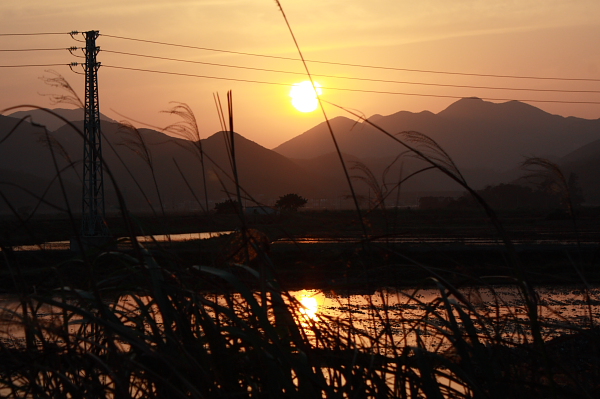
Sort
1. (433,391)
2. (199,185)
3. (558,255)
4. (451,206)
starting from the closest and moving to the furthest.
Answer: (433,391)
(558,255)
(451,206)
(199,185)

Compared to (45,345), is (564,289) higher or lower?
higher

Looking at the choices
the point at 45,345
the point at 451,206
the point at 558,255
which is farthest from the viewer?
the point at 451,206

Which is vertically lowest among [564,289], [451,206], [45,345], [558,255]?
[45,345]

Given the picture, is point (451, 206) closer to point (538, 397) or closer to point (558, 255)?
point (558, 255)

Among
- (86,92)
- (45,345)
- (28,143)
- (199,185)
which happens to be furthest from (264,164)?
(45,345)

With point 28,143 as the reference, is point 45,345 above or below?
below

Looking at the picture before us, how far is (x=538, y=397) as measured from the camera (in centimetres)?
148

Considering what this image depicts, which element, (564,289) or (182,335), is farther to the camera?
(564,289)

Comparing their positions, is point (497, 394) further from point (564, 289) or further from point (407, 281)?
point (564, 289)

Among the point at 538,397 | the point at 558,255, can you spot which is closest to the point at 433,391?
the point at 538,397

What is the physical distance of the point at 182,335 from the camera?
145 cm

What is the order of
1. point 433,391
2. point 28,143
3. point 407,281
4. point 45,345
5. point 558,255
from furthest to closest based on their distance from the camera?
point 28,143 → point 558,255 → point 407,281 → point 45,345 → point 433,391

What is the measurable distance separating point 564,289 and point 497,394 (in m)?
15.0

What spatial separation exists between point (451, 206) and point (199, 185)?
8880 cm
